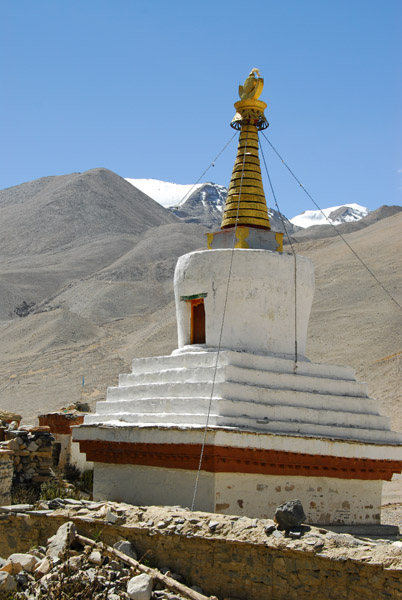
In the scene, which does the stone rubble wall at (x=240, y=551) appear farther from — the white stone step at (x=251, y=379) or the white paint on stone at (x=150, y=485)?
the white stone step at (x=251, y=379)

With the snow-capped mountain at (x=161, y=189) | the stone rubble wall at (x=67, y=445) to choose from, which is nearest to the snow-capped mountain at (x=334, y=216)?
the snow-capped mountain at (x=161, y=189)

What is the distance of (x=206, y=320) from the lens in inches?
501

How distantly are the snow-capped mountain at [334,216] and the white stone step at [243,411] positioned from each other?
132m

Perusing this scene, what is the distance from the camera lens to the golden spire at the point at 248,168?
44.6 ft

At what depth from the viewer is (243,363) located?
11766mm

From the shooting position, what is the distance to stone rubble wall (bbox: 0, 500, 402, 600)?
22.1 feet

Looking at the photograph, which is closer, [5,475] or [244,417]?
[5,475]

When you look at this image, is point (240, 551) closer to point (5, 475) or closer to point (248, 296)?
point (5, 475)

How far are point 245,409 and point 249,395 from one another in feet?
0.99

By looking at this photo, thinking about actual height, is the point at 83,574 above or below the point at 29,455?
below

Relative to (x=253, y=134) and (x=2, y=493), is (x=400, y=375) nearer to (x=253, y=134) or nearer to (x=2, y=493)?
(x=253, y=134)

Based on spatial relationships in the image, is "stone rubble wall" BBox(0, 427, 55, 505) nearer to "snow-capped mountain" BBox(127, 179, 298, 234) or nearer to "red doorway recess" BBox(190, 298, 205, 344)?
"red doorway recess" BBox(190, 298, 205, 344)

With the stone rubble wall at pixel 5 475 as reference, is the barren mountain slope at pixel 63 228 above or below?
above

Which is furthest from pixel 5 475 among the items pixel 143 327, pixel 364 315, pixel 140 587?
pixel 143 327
